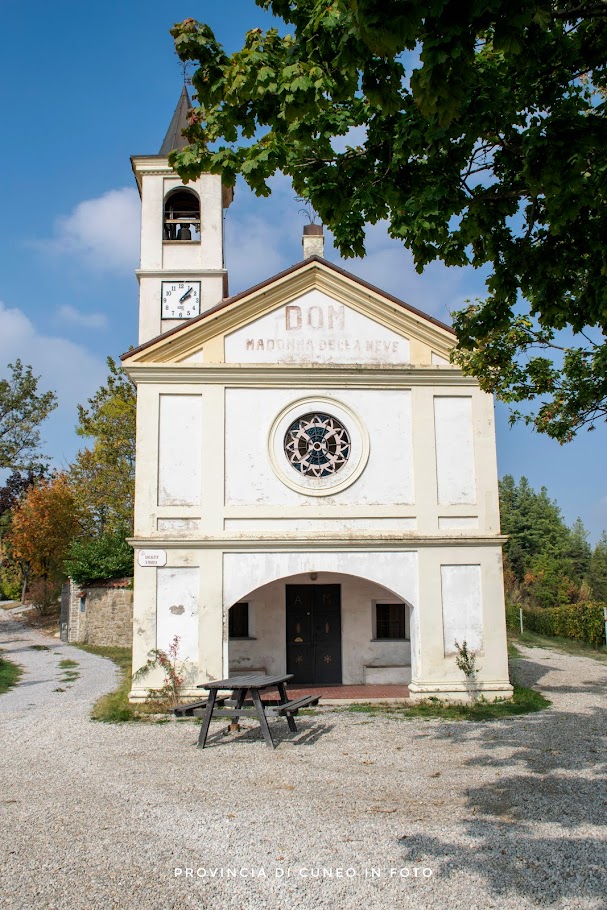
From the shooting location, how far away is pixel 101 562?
85.5 feet

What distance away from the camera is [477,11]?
3977 millimetres

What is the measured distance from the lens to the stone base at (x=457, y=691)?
13.7m

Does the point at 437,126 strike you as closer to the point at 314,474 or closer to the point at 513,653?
the point at 314,474

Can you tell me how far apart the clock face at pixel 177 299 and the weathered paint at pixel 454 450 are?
6.33m

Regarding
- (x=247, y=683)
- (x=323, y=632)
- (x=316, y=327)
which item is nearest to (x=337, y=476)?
(x=316, y=327)

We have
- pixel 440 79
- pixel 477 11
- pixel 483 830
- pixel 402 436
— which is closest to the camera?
pixel 477 11

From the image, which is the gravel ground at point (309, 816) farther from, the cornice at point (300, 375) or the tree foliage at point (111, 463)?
the tree foliage at point (111, 463)

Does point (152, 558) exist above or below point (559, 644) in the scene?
above

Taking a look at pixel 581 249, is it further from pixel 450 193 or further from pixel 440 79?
pixel 440 79

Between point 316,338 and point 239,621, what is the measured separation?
6142 millimetres

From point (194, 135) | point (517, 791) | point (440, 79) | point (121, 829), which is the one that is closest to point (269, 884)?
point (121, 829)

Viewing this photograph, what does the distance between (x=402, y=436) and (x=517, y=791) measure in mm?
8044

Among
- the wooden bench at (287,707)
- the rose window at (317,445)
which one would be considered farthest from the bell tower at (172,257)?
the wooden bench at (287,707)

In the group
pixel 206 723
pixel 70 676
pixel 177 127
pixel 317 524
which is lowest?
Result: pixel 70 676
